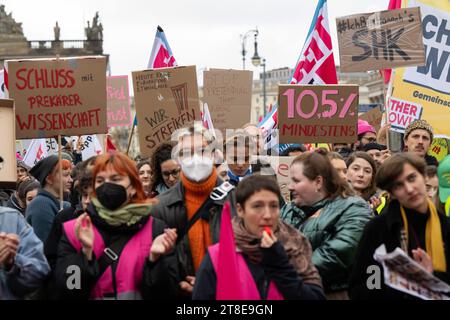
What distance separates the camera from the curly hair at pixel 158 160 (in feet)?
23.6

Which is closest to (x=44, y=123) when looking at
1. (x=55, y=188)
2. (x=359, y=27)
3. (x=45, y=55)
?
(x=55, y=188)

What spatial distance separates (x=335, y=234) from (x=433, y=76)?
5664 millimetres

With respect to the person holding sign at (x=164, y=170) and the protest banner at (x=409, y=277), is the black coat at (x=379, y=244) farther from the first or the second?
the person holding sign at (x=164, y=170)

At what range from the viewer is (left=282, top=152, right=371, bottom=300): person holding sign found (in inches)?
227

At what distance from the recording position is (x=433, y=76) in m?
11.1

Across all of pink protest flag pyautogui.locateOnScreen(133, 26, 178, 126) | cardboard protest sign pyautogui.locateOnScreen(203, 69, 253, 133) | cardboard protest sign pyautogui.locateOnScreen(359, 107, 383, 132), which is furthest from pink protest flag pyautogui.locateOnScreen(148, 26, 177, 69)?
cardboard protest sign pyautogui.locateOnScreen(359, 107, 383, 132)

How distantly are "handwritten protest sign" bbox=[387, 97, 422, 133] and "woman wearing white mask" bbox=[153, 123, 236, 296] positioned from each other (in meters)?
5.86

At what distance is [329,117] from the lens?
904cm

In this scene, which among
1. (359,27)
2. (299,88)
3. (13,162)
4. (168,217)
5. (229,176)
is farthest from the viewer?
(359,27)

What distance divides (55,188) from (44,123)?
0.83 m

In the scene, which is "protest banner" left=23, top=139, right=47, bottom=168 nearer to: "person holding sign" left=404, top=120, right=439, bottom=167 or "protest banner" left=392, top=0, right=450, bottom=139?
"protest banner" left=392, top=0, right=450, bottom=139

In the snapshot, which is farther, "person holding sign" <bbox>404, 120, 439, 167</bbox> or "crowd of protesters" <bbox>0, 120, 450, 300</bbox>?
"person holding sign" <bbox>404, 120, 439, 167</bbox>

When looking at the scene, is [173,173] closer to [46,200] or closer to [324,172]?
[46,200]
